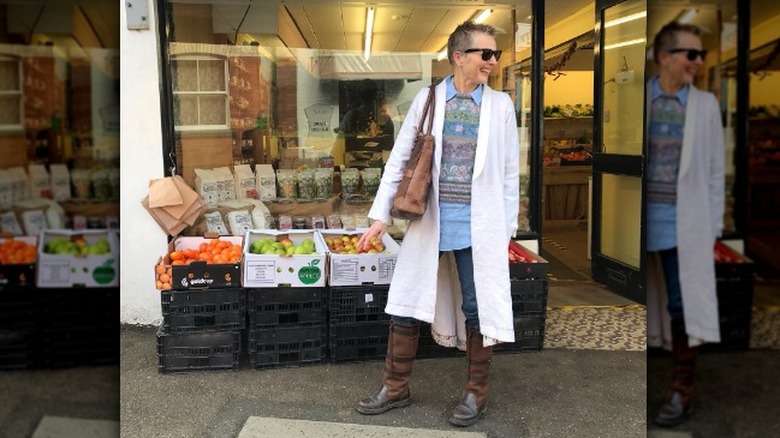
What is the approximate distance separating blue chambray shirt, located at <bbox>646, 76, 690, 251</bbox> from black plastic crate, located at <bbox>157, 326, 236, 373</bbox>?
3.77 metres

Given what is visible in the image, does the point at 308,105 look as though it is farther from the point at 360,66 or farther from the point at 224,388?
the point at 224,388

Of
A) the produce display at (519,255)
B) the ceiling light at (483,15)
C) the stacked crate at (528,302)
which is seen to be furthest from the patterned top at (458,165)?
the ceiling light at (483,15)

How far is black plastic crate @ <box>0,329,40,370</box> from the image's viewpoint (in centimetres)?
102

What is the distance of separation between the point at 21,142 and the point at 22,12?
0.17m

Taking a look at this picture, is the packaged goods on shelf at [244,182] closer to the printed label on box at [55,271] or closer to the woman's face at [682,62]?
the printed label on box at [55,271]

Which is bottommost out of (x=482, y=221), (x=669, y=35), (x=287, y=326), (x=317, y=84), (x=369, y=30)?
(x=287, y=326)

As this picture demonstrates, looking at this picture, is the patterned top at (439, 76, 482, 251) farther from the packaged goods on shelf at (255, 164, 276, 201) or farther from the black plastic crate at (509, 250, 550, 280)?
the packaged goods on shelf at (255, 164, 276, 201)

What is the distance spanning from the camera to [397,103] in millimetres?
5758

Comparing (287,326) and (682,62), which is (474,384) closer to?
(287,326)

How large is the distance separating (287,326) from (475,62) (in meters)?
2.02

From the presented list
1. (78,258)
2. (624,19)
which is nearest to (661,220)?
(78,258)

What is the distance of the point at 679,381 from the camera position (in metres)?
0.98

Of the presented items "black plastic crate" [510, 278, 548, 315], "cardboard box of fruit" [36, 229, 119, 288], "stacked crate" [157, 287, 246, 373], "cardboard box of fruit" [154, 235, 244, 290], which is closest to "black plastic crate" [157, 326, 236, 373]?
"stacked crate" [157, 287, 246, 373]

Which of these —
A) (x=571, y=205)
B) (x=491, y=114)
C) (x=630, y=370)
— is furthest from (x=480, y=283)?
(x=571, y=205)
